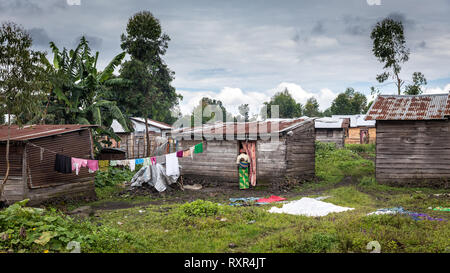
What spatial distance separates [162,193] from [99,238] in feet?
27.2

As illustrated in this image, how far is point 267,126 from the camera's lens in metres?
17.0

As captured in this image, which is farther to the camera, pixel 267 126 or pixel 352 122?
pixel 352 122

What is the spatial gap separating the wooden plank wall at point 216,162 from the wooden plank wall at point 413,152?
6557 mm

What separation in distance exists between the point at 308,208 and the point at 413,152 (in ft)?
24.8

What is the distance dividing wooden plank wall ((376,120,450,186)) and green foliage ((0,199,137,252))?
1233cm

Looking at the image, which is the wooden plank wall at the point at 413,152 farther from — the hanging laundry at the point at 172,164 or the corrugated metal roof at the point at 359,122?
the corrugated metal roof at the point at 359,122

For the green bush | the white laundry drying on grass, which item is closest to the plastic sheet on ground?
the white laundry drying on grass

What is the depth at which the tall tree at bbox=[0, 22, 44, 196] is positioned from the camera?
9.99 m

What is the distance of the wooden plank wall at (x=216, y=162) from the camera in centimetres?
1672

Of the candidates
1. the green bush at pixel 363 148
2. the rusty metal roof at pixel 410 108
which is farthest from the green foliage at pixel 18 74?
the green bush at pixel 363 148
